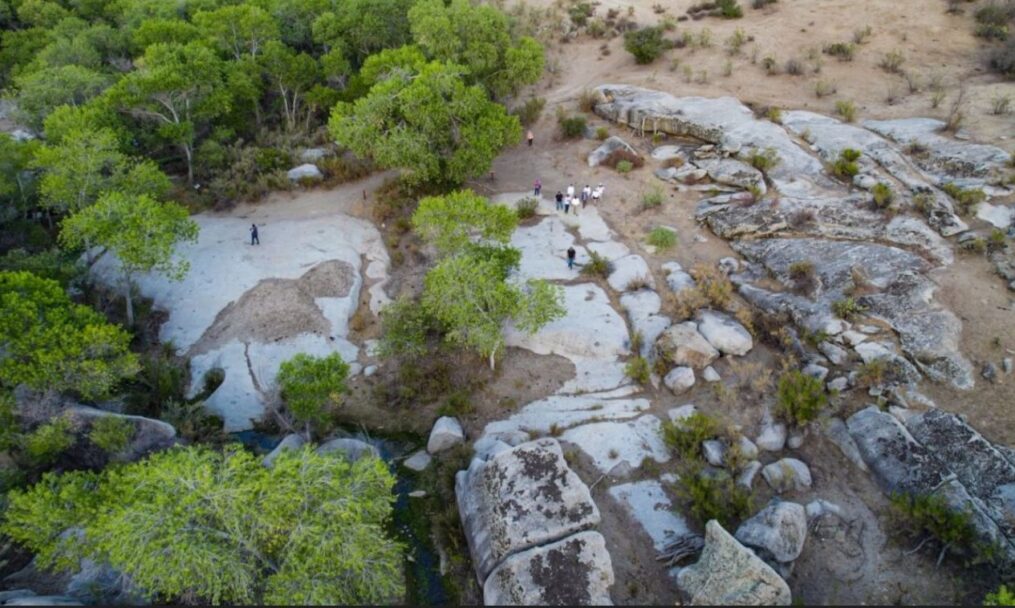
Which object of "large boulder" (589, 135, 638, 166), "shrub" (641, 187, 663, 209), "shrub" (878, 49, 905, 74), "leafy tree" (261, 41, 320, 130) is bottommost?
"shrub" (641, 187, 663, 209)

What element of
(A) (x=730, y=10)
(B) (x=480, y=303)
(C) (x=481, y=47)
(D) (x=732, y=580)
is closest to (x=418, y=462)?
(B) (x=480, y=303)

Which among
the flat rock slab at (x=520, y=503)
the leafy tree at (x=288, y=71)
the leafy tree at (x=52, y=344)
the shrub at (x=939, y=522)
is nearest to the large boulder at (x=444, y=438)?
the flat rock slab at (x=520, y=503)

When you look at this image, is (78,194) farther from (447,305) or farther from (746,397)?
(746,397)

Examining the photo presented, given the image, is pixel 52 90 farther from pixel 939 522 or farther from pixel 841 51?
pixel 841 51

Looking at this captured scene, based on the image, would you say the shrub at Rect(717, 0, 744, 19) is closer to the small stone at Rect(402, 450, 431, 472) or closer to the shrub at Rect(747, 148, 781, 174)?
the shrub at Rect(747, 148, 781, 174)

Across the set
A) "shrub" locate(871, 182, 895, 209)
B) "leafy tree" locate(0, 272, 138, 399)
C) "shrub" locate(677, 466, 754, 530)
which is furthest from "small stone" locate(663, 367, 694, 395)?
"leafy tree" locate(0, 272, 138, 399)

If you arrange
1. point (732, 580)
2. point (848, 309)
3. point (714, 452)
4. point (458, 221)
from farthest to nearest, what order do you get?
point (458, 221) → point (848, 309) → point (714, 452) → point (732, 580)
